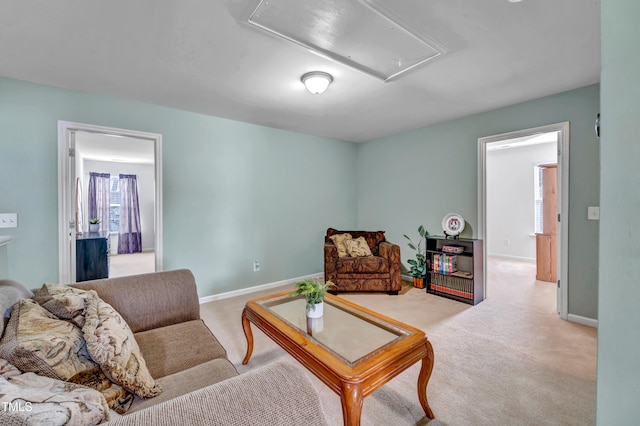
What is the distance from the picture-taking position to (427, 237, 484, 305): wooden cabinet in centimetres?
335

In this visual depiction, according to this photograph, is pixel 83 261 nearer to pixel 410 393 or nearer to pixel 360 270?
pixel 360 270

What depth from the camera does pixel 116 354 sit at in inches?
43.1

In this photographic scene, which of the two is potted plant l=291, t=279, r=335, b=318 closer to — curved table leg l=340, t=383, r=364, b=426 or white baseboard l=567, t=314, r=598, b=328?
curved table leg l=340, t=383, r=364, b=426

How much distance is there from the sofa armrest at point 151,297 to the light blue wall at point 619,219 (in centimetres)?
205

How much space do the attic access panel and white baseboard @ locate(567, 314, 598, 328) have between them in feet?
9.52

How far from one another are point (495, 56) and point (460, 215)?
209cm

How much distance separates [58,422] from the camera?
607 millimetres

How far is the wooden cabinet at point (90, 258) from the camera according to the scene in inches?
147

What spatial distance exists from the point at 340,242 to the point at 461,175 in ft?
6.20

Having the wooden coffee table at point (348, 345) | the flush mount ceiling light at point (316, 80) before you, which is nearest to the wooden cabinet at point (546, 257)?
the wooden coffee table at point (348, 345)

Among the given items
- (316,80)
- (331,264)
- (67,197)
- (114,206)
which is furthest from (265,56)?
(114,206)

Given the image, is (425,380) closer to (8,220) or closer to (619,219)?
(619,219)

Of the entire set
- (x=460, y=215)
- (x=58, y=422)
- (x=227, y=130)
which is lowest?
(x=58, y=422)

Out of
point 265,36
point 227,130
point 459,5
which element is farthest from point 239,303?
point 459,5
